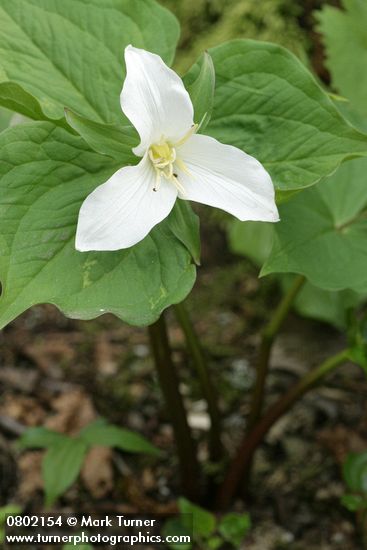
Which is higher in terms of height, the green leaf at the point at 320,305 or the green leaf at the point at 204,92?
the green leaf at the point at 204,92

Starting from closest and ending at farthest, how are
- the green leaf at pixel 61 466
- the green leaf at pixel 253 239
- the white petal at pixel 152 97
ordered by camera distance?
the white petal at pixel 152 97, the green leaf at pixel 61 466, the green leaf at pixel 253 239

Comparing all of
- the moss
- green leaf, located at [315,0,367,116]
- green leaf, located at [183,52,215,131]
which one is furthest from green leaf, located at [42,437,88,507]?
the moss

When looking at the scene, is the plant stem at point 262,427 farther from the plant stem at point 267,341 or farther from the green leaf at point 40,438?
the green leaf at point 40,438

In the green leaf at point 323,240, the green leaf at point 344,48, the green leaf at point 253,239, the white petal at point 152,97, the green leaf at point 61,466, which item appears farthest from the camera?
the green leaf at point 253,239

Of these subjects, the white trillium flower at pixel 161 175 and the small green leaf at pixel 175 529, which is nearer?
the white trillium flower at pixel 161 175

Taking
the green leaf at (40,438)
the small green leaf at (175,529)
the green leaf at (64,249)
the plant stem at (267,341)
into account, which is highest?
the green leaf at (64,249)

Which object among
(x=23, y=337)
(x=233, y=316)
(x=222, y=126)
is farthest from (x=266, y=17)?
(x=23, y=337)

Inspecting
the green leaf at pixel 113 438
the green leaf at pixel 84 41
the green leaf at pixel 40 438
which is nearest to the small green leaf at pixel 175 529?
the green leaf at pixel 113 438

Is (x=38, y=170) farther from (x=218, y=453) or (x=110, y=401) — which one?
(x=110, y=401)

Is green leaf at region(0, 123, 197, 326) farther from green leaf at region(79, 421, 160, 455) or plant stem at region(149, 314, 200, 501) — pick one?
green leaf at region(79, 421, 160, 455)

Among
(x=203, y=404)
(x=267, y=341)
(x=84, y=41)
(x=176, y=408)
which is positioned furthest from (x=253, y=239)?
(x=84, y=41)
